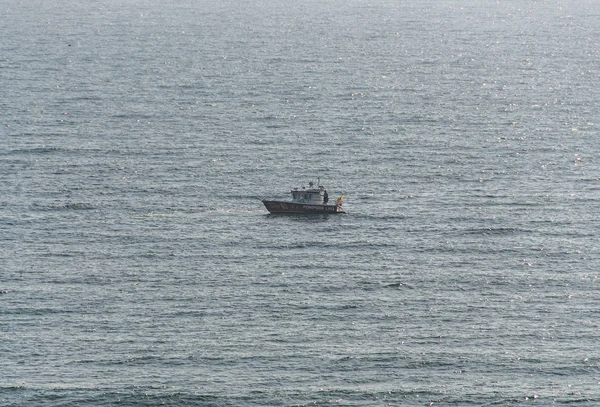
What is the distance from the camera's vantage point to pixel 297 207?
15525cm

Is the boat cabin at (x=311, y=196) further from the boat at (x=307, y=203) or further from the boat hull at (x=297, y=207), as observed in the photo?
the boat hull at (x=297, y=207)

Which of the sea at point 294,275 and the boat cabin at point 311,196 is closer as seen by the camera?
the sea at point 294,275

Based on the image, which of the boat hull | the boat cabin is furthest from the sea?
the boat cabin

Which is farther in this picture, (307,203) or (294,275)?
(307,203)

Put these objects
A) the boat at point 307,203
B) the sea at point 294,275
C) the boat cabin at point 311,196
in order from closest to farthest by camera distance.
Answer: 1. the sea at point 294,275
2. the boat at point 307,203
3. the boat cabin at point 311,196

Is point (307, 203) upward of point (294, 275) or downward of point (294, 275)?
upward

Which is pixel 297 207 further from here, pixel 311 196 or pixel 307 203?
pixel 311 196

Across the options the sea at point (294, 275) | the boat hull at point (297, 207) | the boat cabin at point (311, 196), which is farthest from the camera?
the boat cabin at point (311, 196)

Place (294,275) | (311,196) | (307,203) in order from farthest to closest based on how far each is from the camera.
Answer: (307,203) < (311,196) < (294,275)

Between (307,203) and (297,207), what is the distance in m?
1.62

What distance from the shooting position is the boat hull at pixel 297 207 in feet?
504

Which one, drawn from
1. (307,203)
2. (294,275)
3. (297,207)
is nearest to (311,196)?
(307,203)

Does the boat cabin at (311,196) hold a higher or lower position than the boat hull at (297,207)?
higher

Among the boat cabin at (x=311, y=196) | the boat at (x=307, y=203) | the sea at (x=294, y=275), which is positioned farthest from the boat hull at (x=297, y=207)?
the sea at (x=294, y=275)
